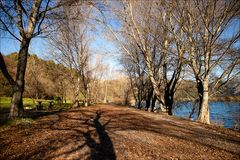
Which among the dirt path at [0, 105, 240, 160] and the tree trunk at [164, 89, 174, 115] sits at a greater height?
the tree trunk at [164, 89, 174, 115]

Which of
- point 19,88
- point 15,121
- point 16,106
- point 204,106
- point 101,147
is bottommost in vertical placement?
point 101,147

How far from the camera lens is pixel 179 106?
27.3m

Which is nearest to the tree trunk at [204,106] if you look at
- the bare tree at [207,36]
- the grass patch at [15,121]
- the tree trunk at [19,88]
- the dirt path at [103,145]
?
the bare tree at [207,36]

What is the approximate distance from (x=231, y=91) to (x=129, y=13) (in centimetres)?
1053

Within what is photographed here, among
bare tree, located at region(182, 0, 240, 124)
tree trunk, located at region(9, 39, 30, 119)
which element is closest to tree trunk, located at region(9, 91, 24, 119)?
tree trunk, located at region(9, 39, 30, 119)

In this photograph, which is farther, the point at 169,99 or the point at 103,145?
the point at 169,99

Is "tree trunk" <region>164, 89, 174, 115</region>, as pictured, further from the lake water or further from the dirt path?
the dirt path

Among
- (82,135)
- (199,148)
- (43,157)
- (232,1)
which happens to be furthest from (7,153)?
(232,1)

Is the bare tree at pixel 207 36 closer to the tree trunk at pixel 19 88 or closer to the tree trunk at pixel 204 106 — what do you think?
the tree trunk at pixel 204 106

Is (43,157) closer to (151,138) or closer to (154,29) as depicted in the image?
(151,138)

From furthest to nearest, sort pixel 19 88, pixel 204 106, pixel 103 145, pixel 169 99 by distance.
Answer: pixel 169 99, pixel 204 106, pixel 19 88, pixel 103 145

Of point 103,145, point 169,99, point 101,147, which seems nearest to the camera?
point 101,147

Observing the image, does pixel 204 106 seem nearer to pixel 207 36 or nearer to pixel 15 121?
pixel 207 36

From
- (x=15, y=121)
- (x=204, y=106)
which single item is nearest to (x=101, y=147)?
(x=15, y=121)
